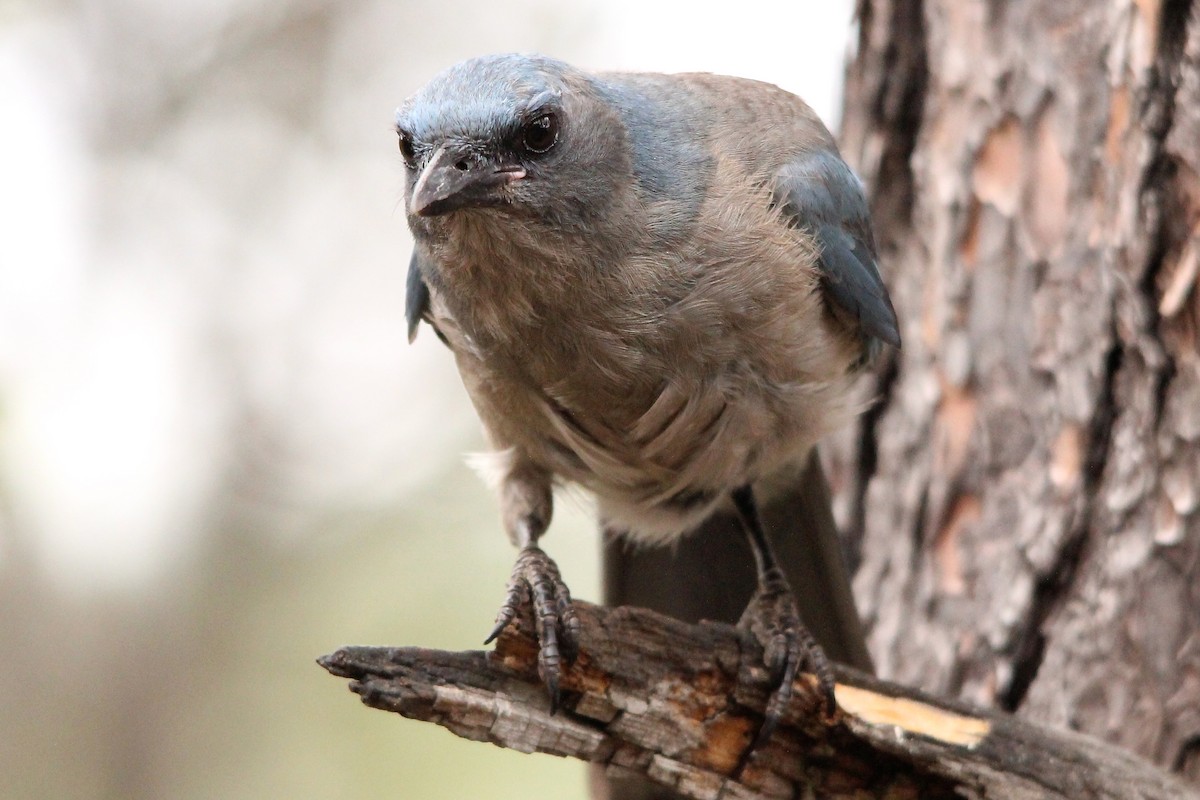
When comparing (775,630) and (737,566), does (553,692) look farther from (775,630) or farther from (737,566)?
(737,566)

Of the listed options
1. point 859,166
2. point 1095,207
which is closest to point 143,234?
point 859,166

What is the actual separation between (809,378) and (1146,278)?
121 centimetres

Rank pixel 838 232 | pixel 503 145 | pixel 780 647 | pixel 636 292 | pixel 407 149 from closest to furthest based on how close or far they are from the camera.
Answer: pixel 503 145
pixel 407 149
pixel 636 292
pixel 780 647
pixel 838 232

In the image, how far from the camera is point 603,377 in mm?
3852

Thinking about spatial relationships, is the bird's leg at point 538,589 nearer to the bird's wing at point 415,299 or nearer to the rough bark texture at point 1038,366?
the bird's wing at point 415,299

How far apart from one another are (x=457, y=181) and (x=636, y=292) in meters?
0.68

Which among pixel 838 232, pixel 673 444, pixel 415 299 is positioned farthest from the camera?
pixel 415 299

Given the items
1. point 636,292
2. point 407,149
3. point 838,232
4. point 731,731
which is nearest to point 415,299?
point 407,149

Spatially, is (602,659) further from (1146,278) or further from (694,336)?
(1146,278)

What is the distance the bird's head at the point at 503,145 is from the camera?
343 centimetres

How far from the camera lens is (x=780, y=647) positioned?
3881mm

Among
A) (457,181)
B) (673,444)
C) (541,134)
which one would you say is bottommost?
(673,444)

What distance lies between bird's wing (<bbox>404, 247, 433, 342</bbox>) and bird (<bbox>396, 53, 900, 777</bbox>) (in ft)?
0.04

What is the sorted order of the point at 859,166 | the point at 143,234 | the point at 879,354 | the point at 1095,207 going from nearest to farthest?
the point at 1095,207
the point at 879,354
the point at 859,166
the point at 143,234
